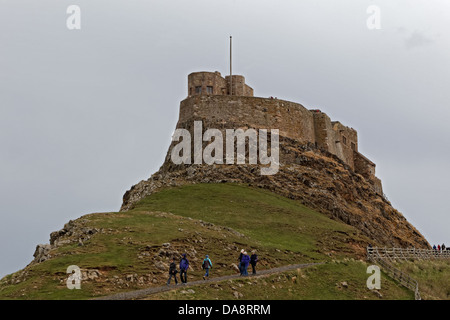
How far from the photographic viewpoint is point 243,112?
233ft

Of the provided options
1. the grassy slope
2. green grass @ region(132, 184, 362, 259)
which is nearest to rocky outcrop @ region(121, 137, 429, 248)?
green grass @ region(132, 184, 362, 259)

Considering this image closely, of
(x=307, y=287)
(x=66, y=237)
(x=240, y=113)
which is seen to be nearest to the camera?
(x=307, y=287)

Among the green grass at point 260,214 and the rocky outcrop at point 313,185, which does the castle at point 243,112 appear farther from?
the green grass at point 260,214

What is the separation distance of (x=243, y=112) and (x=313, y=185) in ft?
39.6

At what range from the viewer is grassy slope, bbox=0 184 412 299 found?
32.1 meters

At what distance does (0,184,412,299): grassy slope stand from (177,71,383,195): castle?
37.1ft

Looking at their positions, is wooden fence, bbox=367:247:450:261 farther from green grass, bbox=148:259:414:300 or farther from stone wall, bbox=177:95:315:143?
stone wall, bbox=177:95:315:143

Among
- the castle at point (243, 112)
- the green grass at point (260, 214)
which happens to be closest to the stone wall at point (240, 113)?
the castle at point (243, 112)

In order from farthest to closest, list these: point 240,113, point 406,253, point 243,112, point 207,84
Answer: point 207,84 < point 243,112 < point 240,113 < point 406,253

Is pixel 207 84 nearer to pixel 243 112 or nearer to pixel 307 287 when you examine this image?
pixel 243 112

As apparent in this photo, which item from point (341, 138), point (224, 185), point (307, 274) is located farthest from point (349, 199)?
point (307, 274)

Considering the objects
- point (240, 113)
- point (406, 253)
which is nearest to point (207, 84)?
point (240, 113)

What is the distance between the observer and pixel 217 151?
67.8m
